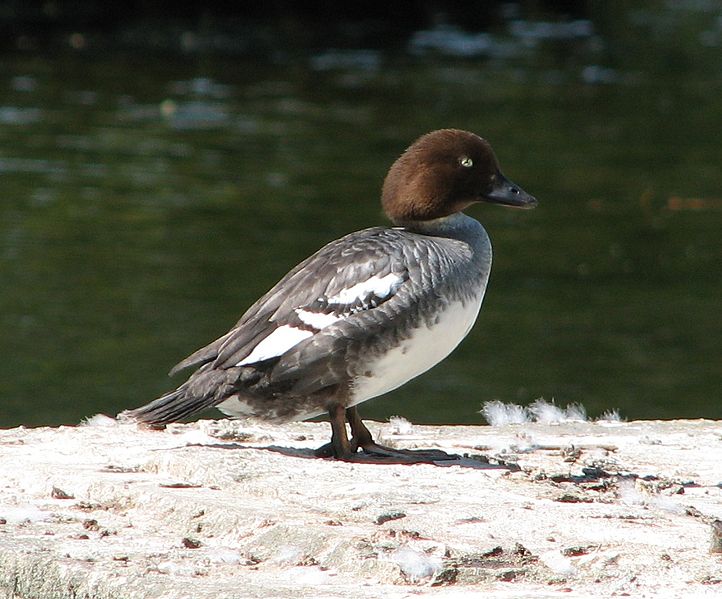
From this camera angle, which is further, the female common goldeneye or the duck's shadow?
the duck's shadow

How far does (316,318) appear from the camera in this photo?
17.3 ft

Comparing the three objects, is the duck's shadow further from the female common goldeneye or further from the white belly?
the white belly

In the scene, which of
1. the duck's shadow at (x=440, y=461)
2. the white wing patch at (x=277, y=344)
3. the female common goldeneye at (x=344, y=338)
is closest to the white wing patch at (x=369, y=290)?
the female common goldeneye at (x=344, y=338)

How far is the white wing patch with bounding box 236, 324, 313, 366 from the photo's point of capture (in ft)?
17.1

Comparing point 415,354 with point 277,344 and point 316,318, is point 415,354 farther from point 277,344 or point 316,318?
point 277,344

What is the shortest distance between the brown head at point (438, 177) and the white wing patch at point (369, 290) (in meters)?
0.60

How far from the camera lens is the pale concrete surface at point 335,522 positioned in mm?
4125

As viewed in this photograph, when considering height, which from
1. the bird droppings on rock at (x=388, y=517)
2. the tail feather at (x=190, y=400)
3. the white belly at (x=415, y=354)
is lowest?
the bird droppings on rock at (x=388, y=517)

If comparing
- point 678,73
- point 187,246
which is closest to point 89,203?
point 187,246

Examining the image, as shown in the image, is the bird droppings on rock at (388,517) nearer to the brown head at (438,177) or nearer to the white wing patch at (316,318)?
the white wing patch at (316,318)

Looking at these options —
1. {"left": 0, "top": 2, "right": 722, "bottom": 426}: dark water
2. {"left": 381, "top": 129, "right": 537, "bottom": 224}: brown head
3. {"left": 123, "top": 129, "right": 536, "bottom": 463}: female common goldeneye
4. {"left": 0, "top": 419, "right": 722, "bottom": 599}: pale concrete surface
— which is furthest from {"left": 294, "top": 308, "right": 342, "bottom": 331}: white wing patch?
{"left": 0, "top": 2, "right": 722, "bottom": 426}: dark water

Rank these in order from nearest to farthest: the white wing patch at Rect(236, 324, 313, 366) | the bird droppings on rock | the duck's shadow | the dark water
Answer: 1. the bird droppings on rock
2. the white wing patch at Rect(236, 324, 313, 366)
3. the duck's shadow
4. the dark water

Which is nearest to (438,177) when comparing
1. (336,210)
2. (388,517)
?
(388,517)

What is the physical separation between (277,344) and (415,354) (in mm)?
510
